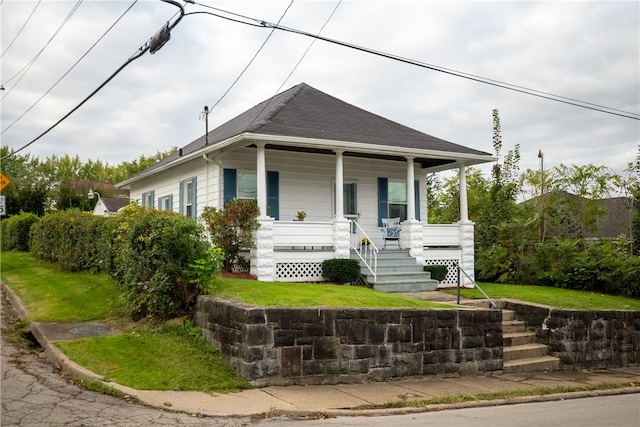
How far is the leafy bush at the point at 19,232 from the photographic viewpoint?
25906 mm

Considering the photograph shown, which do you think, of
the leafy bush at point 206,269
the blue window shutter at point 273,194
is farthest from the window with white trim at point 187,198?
the leafy bush at point 206,269

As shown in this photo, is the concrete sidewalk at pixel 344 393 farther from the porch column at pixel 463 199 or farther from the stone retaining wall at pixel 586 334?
the porch column at pixel 463 199

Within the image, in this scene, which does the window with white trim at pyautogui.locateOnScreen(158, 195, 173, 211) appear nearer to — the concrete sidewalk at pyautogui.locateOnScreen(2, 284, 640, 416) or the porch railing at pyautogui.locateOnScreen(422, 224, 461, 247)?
the porch railing at pyautogui.locateOnScreen(422, 224, 461, 247)

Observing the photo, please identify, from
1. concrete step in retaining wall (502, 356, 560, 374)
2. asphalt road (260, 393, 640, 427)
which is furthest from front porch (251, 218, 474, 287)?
asphalt road (260, 393, 640, 427)

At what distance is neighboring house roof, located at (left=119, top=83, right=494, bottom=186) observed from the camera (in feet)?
47.2

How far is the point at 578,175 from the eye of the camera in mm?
19453

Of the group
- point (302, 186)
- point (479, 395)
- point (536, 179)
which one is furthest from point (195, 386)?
point (536, 179)

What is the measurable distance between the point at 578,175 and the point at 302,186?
976 cm

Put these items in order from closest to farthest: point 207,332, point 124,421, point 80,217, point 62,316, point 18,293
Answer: point 124,421, point 207,332, point 62,316, point 18,293, point 80,217

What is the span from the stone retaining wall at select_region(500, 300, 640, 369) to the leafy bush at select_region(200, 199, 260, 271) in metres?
6.20

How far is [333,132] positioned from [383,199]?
3.30 metres

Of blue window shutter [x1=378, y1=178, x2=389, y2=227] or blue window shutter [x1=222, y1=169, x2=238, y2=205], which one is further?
blue window shutter [x1=378, y1=178, x2=389, y2=227]

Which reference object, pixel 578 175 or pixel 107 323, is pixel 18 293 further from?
pixel 578 175

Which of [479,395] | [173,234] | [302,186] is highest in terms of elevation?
[302,186]
